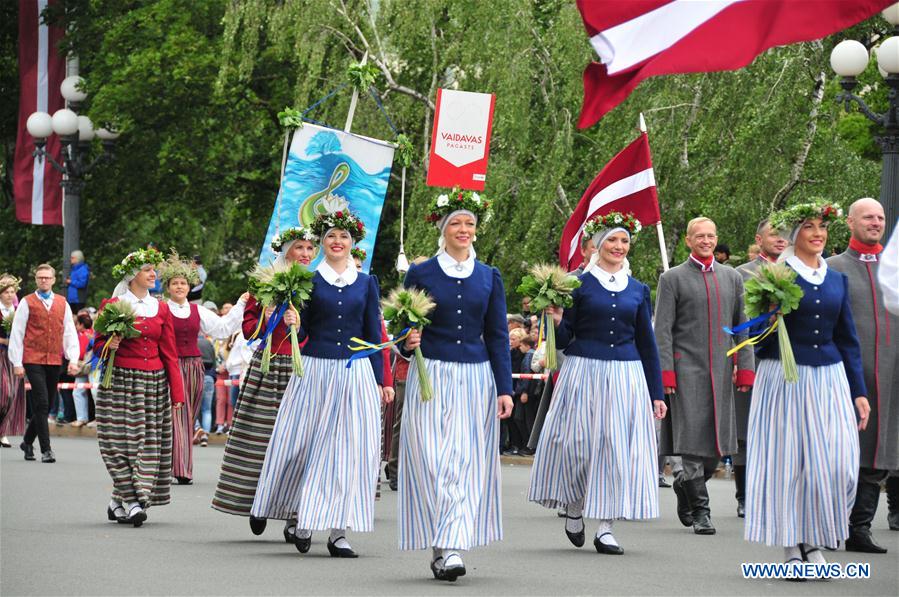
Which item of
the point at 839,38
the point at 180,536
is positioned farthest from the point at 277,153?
the point at 180,536

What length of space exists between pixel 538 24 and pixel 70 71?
902 centimetres

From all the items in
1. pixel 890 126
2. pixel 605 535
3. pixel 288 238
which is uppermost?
pixel 890 126

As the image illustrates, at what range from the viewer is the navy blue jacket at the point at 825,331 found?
1061 cm

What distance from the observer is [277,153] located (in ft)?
123

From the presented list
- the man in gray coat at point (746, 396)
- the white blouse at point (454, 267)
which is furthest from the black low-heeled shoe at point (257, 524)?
the man in gray coat at point (746, 396)

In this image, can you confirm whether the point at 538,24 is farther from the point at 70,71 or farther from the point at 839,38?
the point at 70,71

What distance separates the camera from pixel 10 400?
22.1 meters

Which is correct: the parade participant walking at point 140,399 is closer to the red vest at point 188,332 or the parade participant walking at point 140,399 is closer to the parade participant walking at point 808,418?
the red vest at point 188,332

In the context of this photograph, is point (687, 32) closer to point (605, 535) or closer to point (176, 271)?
point (605, 535)

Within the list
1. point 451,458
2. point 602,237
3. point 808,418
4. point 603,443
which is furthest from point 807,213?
point 451,458

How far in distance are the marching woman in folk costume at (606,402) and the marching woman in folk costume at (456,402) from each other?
1.05 meters

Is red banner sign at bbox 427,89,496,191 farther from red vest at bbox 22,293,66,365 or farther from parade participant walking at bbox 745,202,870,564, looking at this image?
parade participant walking at bbox 745,202,870,564

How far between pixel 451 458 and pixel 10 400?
12.7 meters

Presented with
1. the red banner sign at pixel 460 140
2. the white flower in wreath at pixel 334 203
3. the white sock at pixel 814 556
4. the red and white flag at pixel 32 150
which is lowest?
the white sock at pixel 814 556
